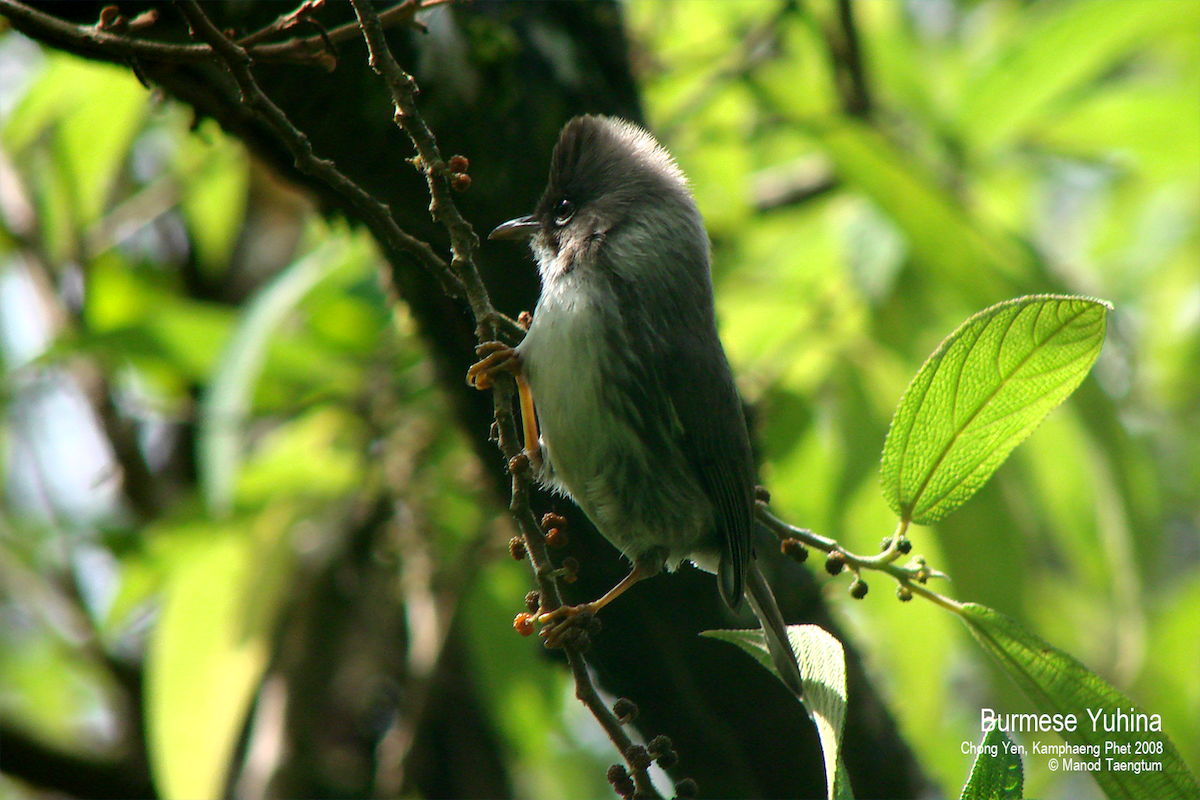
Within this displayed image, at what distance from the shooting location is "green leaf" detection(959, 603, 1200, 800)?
1253 mm

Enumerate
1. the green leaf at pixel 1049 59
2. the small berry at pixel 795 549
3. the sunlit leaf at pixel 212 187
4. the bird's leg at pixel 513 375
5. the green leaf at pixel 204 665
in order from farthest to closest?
the sunlit leaf at pixel 212 187 < the green leaf at pixel 1049 59 < the green leaf at pixel 204 665 < the bird's leg at pixel 513 375 < the small berry at pixel 795 549

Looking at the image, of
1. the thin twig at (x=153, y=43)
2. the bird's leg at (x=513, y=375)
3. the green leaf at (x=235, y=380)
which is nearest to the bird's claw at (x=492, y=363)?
the bird's leg at (x=513, y=375)

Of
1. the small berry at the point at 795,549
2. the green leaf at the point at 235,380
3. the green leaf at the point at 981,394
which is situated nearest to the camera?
the green leaf at the point at 981,394

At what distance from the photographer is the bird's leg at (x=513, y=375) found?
165 cm

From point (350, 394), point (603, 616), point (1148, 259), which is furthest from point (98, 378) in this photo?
point (1148, 259)

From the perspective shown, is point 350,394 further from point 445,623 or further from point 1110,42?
point 1110,42

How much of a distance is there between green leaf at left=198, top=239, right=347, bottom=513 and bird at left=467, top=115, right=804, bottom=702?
0.90 m

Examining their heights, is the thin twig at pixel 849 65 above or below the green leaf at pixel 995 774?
above

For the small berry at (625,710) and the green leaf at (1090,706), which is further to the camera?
the small berry at (625,710)

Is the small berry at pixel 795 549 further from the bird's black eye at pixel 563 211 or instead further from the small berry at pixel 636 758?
the bird's black eye at pixel 563 211

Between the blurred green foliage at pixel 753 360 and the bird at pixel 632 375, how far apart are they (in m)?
0.76

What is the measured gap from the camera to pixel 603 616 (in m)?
2.04

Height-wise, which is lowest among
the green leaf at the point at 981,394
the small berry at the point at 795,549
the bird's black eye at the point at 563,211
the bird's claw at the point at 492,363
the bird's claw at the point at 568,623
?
the bird's claw at the point at 568,623

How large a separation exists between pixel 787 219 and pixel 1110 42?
119 cm
